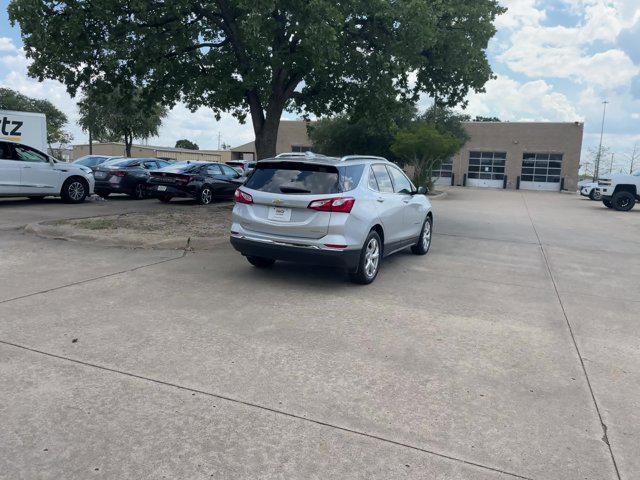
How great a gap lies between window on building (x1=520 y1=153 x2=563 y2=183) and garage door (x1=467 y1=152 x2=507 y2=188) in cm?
200

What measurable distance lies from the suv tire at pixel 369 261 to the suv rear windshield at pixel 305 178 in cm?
79

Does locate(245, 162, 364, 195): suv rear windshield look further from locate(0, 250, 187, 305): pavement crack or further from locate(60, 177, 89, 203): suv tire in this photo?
locate(60, 177, 89, 203): suv tire

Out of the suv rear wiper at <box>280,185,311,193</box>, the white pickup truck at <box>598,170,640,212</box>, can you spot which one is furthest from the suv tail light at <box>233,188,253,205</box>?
the white pickup truck at <box>598,170,640,212</box>

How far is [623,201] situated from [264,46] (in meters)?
18.5

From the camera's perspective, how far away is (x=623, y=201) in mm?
22516

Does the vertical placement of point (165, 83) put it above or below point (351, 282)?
above

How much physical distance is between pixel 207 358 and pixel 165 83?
1219 cm

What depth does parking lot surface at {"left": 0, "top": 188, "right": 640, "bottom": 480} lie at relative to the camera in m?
2.99

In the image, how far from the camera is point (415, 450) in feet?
10.2

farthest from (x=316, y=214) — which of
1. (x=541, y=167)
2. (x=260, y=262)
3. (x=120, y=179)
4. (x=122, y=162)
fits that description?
(x=541, y=167)

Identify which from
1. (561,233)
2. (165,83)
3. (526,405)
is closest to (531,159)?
(561,233)

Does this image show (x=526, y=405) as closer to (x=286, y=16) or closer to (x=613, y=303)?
(x=613, y=303)

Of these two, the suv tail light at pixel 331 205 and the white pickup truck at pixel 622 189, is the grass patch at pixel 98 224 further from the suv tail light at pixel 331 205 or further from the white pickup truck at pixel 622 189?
the white pickup truck at pixel 622 189

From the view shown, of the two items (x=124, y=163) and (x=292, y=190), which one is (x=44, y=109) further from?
(x=292, y=190)
